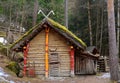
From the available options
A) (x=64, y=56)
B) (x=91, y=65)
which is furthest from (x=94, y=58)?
(x=64, y=56)

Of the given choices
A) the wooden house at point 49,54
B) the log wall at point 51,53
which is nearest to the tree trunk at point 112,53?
the wooden house at point 49,54

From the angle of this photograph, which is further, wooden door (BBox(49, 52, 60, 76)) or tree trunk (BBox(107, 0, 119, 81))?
wooden door (BBox(49, 52, 60, 76))

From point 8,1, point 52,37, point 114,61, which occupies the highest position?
point 8,1

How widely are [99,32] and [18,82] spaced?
83.6ft

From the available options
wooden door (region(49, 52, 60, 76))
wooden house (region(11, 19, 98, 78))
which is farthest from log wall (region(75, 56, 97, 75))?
wooden door (region(49, 52, 60, 76))

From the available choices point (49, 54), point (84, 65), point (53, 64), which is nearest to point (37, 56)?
point (49, 54)

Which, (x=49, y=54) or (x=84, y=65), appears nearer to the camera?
(x=49, y=54)

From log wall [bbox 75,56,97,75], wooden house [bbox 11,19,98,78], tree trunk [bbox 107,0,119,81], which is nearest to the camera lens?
tree trunk [bbox 107,0,119,81]

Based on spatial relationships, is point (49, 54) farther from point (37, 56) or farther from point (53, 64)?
point (37, 56)

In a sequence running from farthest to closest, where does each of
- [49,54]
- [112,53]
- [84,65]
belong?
[84,65] → [49,54] → [112,53]

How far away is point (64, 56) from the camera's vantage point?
22266 mm

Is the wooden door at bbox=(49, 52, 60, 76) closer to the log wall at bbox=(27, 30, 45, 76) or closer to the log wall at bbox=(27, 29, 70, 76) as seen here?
the log wall at bbox=(27, 29, 70, 76)

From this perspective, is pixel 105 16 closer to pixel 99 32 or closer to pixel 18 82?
pixel 99 32

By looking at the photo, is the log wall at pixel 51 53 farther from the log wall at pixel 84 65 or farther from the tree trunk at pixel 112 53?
the tree trunk at pixel 112 53
